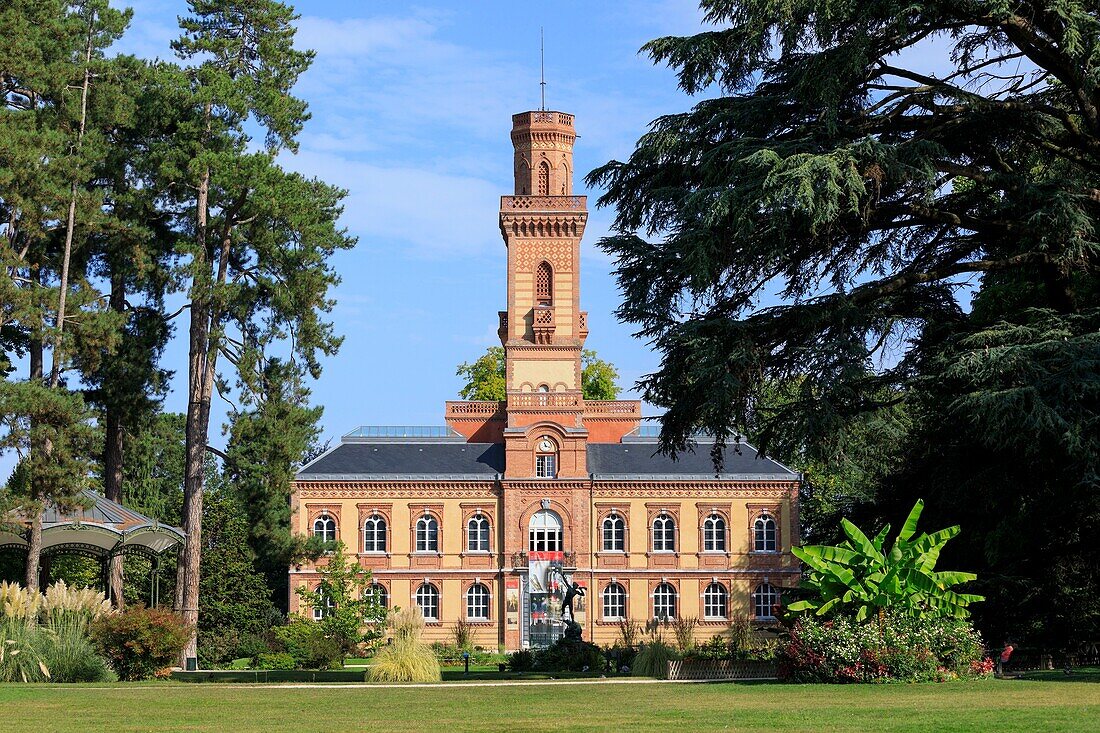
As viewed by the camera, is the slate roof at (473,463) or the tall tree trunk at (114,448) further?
the slate roof at (473,463)

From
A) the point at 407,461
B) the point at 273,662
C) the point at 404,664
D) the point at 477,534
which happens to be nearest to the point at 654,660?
the point at 404,664

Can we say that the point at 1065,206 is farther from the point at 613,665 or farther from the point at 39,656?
the point at 39,656

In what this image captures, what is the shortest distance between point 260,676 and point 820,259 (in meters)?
13.6

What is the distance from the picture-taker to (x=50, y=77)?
1288 inches

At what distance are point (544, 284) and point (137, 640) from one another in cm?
3848

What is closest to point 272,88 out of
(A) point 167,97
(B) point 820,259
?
(A) point 167,97

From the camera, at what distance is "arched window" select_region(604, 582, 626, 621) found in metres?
55.7

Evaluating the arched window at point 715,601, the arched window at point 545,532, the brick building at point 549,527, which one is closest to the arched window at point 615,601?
the brick building at point 549,527

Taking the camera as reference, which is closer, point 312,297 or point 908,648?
point 908,648

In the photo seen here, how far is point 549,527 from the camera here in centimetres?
5631

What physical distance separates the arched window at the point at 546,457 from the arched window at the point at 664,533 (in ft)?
15.7

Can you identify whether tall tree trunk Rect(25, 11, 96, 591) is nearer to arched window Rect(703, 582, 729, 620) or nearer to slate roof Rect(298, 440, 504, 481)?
slate roof Rect(298, 440, 504, 481)

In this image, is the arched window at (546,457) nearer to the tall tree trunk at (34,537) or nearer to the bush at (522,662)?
the bush at (522,662)

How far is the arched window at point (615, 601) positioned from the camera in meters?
55.7
